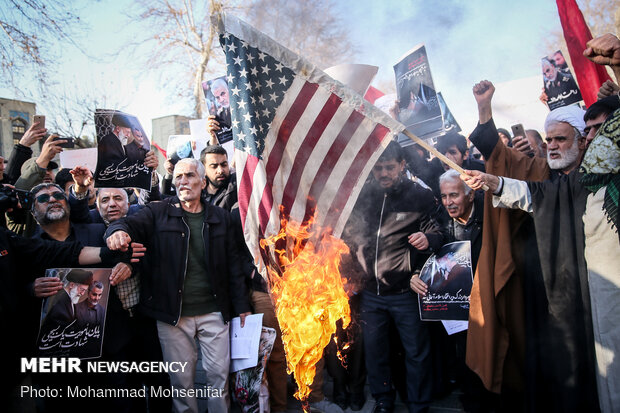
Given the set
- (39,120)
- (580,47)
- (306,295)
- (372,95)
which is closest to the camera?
(306,295)

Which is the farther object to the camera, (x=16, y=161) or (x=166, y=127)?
(x=166, y=127)

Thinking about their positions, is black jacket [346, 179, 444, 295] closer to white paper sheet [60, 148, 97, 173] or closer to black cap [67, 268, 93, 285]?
black cap [67, 268, 93, 285]

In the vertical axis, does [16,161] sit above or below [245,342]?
above

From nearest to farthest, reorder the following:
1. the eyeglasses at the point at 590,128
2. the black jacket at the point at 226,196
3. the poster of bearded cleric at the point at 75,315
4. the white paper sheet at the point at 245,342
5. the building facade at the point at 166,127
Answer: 1. the eyeglasses at the point at 590,128
2. the poster of bearded cleric at the point at 75,315
3. the white paper sheet at the point at 245,342
4. the black jacket at the point at 226,196
5. the building facade at the point at 166,127

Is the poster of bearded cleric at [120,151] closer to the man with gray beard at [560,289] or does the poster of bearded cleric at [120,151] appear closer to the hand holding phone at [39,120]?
the hand holding phone at [39,120]

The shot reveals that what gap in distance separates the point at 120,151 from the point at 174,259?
137 centimetres

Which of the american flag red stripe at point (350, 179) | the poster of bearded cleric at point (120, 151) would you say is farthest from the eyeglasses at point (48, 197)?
the american flag red stripe at point (350, 179)

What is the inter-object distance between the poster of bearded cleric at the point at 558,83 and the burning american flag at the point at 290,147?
8.32ft

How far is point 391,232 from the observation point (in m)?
3.93

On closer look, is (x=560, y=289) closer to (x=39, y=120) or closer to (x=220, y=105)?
(x=220, y=105)

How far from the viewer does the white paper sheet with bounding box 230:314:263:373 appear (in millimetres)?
3707

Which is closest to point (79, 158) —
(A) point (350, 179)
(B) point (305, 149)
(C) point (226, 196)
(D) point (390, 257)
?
(C) point (226, 196)

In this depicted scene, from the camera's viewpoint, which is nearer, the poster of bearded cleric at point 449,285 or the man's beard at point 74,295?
the man's beard at point 74,295

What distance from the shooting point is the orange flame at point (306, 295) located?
10.1ft
